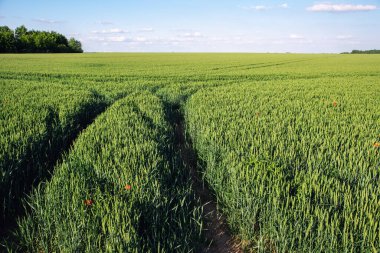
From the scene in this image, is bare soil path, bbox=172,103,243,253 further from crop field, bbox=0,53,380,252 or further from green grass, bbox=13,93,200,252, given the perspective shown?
green grass, bbox=13,93,200,252

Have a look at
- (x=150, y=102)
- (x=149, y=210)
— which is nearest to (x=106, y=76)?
(x=150, y=102)

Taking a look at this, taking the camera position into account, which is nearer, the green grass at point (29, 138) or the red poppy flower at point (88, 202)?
the red poppy flower at point (88, 202)

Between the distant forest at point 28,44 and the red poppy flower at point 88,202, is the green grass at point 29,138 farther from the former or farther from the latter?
the distant forest at point 28,44

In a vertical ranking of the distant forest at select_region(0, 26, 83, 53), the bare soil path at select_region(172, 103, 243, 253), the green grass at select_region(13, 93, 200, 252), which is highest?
the distant forest at select_region(0, 26, 83, 53)

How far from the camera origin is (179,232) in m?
2.92

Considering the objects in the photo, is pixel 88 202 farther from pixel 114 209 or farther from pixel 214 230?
pixel 214 230

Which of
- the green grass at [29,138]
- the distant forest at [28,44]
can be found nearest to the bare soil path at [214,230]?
the green grass at [29,138]

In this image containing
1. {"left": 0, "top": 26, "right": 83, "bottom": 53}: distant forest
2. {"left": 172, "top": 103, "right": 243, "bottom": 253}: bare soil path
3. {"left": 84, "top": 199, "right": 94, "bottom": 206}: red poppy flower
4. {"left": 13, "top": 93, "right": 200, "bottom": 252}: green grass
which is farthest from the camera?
{"left": 0, "top": 26, "right": 83, "bottom": 53}: distant forest

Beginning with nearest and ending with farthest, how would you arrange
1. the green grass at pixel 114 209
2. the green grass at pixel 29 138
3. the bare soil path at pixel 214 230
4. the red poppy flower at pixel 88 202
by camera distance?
the green grass at pixel 114 209 < the red poppy flower at pixel 88 202 < the bare soil path at pixel 214 230 < the green grass at pixel 29 138

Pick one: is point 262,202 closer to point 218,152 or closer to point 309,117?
point 218,152

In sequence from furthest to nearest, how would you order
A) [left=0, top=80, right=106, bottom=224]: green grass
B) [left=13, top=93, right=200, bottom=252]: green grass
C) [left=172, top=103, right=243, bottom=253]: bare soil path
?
[left=0, top=80, right=106, bottom=224]: green grass < [left=172, top=103, right=243, bottom=253]: bare soil path < [left=13, top=93, right=200, bottom=252]: green grass

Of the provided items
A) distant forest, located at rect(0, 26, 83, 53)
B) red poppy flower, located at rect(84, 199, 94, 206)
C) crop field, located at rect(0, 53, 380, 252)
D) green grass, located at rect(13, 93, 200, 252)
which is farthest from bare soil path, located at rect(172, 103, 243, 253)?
distant forest, located at rect(0, 26, 83, 53)

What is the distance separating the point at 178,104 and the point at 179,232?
27.0 ft

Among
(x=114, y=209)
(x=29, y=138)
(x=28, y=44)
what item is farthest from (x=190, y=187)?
(x=28, y=44)
